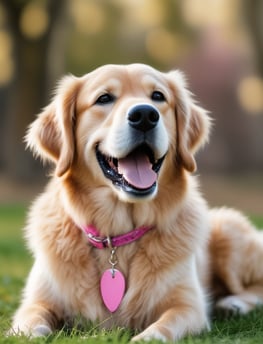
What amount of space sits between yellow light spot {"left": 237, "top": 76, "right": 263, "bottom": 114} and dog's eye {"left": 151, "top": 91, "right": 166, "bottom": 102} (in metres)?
22.9

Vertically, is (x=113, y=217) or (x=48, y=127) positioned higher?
(x=48, y=127)

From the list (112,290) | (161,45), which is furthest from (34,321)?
(161,45)

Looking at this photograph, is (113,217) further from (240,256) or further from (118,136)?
(240,256)

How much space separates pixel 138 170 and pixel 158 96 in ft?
1.89

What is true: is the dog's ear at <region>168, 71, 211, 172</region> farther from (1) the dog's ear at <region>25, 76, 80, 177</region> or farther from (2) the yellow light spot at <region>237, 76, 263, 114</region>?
(2) the yellow light spot at <region>237, 76, 263, 114</region>

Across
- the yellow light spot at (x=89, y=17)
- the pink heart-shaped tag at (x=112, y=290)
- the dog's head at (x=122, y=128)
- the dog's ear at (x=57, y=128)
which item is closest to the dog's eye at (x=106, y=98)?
the dog's head at (x=122, y=128)

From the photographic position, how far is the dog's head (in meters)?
4.41

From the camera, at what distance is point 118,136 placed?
14.3 feet

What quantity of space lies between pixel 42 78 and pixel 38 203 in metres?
16.8

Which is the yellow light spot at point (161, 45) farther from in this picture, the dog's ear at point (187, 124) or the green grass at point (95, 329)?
the dog's ear at point (187, 124)

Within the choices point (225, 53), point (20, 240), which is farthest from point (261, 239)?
point (225, 53)

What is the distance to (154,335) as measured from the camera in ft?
13.2

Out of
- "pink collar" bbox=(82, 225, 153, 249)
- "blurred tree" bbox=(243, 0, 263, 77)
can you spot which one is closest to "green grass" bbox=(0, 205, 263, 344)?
"pink collar" bbox=(82, 225, 153, 249)

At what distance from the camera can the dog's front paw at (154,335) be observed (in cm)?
392
